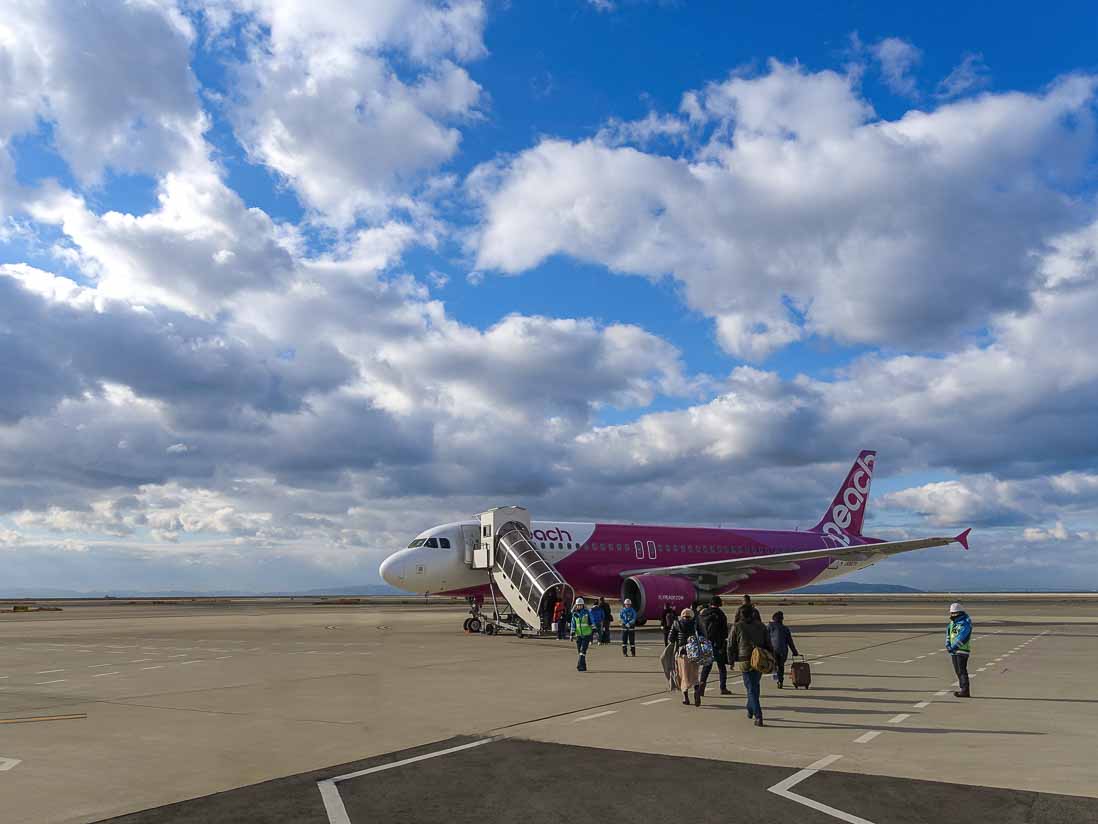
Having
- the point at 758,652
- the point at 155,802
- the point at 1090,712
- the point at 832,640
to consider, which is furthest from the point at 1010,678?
the point at 155,802

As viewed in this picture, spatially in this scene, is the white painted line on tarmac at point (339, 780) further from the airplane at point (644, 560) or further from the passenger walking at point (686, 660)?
the airplane at point (644, 560)

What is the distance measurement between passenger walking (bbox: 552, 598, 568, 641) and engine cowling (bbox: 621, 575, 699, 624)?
423 cm

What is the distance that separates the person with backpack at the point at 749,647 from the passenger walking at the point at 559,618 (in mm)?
17816

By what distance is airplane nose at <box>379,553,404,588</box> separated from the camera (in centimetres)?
3638

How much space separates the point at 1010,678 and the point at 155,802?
18.7 metres

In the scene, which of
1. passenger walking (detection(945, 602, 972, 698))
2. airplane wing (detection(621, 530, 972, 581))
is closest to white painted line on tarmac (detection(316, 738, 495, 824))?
passenger walking (detection(945, 602, 972, 698))

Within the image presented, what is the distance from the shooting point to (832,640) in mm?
31688

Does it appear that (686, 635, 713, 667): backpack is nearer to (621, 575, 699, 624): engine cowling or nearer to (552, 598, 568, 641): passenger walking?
(552, 598, 568, 641): passenger walking

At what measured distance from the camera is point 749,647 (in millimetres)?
13680

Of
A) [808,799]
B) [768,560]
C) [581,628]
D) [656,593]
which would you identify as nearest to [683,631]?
[581,628]

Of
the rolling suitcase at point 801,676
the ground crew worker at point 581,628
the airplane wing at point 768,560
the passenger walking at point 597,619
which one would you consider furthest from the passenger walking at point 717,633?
the airplane wing at point 768,560

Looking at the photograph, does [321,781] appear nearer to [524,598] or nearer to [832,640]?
[524,598]

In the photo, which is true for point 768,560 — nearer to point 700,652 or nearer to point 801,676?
point 801,676

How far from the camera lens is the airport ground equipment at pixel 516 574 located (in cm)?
3216
